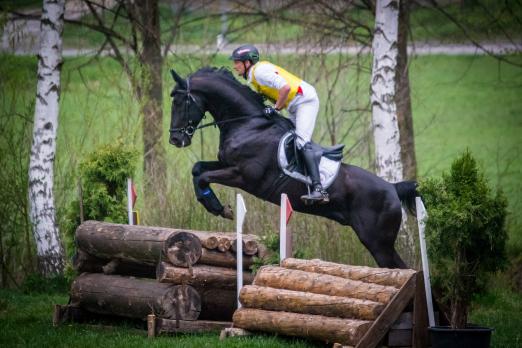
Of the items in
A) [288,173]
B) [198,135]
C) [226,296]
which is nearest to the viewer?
[226,296]

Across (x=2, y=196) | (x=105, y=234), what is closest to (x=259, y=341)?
(x=105, y=234)

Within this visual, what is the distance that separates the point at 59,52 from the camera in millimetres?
13773

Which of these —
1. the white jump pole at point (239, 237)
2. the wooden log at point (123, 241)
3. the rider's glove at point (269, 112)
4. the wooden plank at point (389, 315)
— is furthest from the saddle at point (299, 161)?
the wooden plank at point (389, 315)

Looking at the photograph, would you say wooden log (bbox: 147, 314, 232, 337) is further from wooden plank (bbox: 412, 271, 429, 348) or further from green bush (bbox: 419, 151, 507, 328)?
green bush (bbox: 419, 151, 507, 328)

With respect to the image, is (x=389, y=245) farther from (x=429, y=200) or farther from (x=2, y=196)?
(x=2, y=196)

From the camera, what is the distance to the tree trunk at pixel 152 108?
45.9 feet

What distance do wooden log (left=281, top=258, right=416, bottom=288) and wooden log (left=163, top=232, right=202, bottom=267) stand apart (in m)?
0.90

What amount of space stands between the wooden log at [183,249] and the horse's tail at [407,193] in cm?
249

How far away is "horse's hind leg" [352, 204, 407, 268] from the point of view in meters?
10.7

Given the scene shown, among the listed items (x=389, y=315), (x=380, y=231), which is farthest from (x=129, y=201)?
(x=389, y=315)

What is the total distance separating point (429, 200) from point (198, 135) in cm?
828

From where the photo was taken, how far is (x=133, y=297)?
9852 millimetres

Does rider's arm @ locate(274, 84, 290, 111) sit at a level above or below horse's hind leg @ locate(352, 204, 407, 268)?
above

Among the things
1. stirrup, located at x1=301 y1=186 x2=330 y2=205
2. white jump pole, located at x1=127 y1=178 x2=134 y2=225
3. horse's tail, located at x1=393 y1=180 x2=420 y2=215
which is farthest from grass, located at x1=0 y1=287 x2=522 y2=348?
stirrup, located at x1=301 y1=186 x2=330 y2=205
